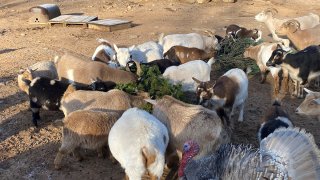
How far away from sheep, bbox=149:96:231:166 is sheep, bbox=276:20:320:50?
7.10 metres

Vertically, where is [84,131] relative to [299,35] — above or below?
above

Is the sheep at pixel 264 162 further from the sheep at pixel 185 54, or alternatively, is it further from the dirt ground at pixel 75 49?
the sheep at pixel 185 54

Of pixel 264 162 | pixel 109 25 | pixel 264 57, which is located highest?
pixel 264 162

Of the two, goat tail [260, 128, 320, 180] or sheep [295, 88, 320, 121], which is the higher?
goat tail [260, 128, 320, 180]

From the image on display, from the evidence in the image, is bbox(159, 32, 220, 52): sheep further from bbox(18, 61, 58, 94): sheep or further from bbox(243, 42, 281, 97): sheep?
bbox(18, 61, 58, 94): sheep

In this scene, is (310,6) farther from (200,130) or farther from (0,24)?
(200,130)

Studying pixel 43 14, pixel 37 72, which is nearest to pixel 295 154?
pixel 37 72

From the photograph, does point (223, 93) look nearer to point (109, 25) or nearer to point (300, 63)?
point (300, 63)

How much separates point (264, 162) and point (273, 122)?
5.46ft

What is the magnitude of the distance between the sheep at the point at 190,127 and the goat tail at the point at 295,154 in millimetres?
855

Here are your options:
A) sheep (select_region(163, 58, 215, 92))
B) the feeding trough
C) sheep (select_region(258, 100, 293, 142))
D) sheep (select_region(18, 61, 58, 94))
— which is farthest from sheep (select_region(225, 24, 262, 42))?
the feeding trough

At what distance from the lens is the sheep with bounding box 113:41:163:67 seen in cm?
1014

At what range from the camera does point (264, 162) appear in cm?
490

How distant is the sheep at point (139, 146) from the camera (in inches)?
Answer: 206
